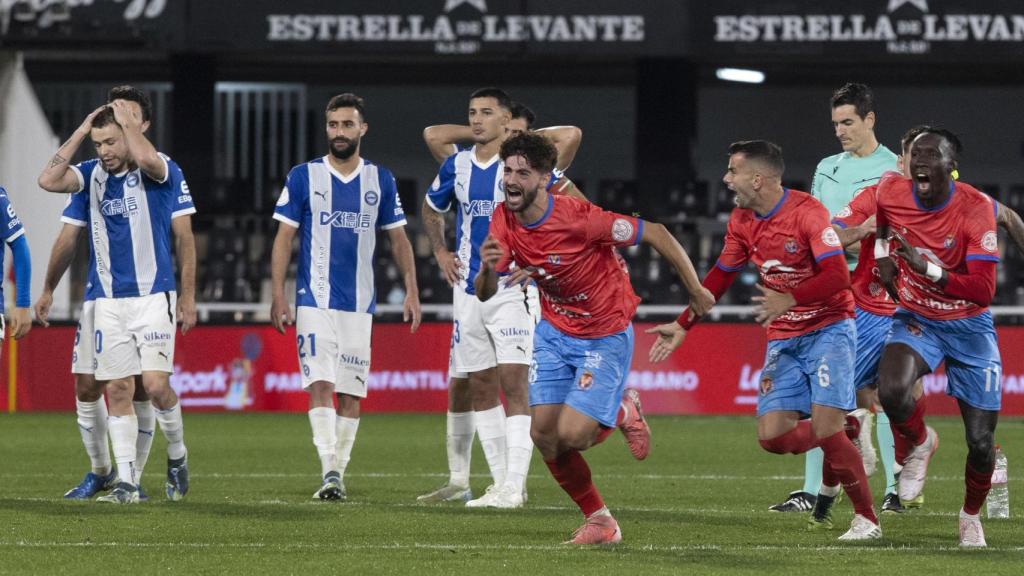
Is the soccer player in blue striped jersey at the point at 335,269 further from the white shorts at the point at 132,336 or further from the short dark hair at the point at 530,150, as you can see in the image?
the short dark hair at the point at 530,150

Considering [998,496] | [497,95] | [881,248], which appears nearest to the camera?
[881,248]

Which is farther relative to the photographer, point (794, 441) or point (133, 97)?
point (133, 97)

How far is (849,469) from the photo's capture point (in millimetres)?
7457

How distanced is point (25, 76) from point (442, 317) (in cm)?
716

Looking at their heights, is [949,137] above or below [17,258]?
above

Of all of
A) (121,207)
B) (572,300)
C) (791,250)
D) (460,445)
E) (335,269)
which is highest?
(121,207)

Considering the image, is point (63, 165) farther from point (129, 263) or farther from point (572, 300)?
point (572, 300)

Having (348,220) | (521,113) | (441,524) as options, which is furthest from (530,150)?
(348,220)

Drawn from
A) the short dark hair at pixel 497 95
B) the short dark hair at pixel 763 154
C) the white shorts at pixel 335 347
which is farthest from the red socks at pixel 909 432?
the white shorts at pixel 335 347

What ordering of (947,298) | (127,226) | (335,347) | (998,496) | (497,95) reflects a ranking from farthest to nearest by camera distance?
(335,347) → (497,95) → (127,226) → (998,496) → (947,298)

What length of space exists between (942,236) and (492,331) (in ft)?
9.25

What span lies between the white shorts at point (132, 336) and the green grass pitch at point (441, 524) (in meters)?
0.76

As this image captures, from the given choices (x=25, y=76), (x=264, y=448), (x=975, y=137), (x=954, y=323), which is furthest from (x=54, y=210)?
(x=954, y=323)

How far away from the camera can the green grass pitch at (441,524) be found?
6.73 meters
